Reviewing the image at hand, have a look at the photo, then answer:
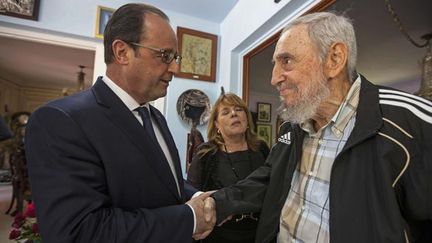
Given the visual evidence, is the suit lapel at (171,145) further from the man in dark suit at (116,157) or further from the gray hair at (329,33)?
the gray hair at (329,33)

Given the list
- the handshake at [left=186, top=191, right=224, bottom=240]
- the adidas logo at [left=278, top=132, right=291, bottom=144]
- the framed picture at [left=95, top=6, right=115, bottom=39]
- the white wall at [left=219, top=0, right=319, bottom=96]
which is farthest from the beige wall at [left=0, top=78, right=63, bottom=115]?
the adidas logo at [left=278, top=132, right=291, bottom=144]

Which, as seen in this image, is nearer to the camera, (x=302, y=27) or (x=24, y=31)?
(x=302, y=27)

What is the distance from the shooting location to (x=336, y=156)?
2.76 ft

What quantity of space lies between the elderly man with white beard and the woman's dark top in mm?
418

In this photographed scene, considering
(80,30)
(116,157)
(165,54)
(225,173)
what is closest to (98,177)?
(116,157)

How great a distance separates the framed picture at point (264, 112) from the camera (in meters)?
2.31

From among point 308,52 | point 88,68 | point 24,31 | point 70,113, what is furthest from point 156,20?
point 88,68

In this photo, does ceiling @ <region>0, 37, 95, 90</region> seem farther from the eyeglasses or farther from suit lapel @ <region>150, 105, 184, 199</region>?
the eyeglasses

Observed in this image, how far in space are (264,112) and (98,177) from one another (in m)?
1.80

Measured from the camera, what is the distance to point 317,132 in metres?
1.01

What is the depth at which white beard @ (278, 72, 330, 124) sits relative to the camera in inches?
36.5

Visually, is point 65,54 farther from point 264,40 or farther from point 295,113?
point 295,113

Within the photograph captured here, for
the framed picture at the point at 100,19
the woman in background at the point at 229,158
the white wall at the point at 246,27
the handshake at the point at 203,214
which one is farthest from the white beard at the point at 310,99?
the framed picture at the point at 100,19

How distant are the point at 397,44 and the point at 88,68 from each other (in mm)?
5678
